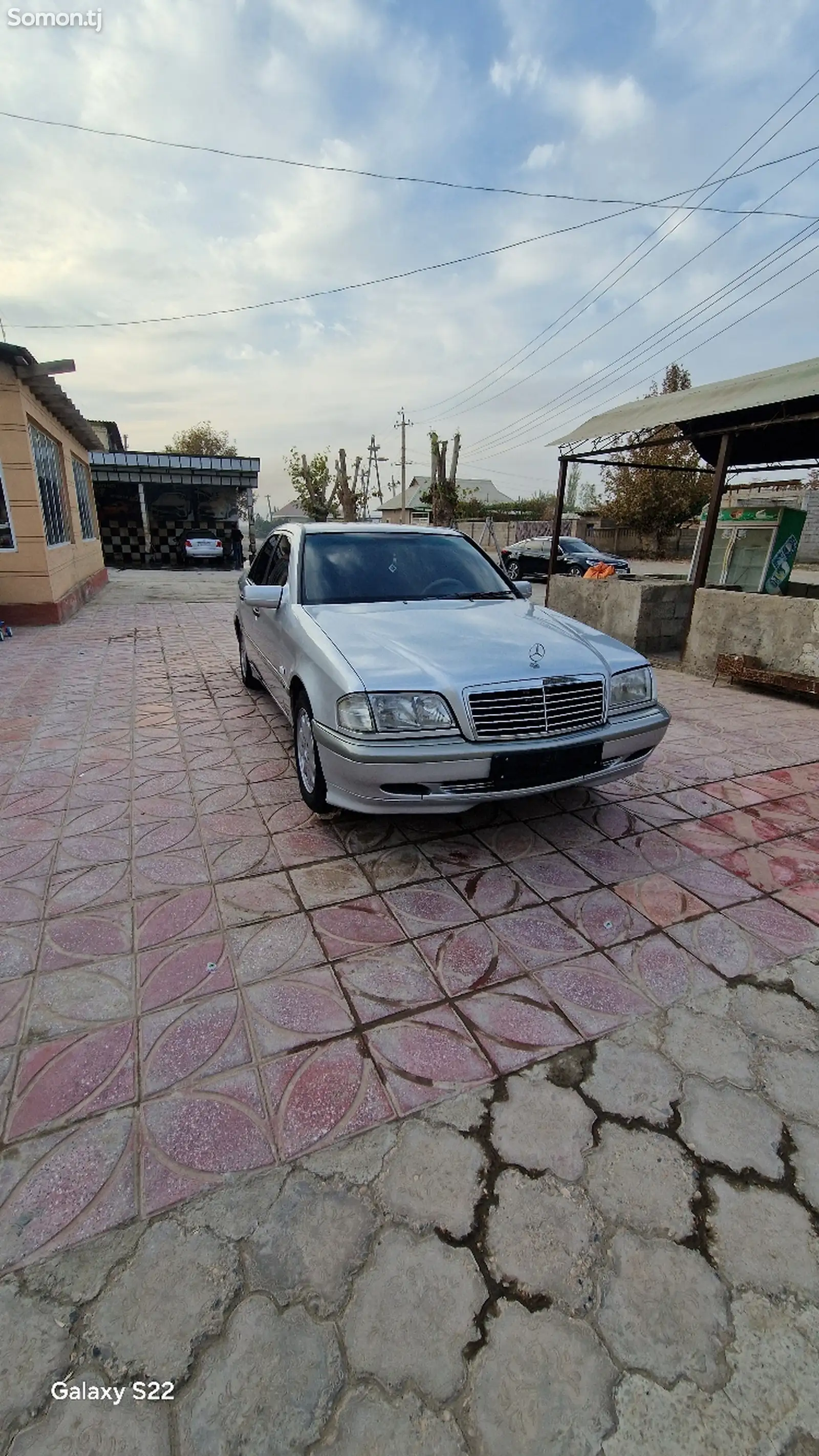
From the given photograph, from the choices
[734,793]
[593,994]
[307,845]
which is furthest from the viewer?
[734,793]

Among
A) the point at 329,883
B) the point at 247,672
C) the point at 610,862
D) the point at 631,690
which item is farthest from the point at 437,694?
the point at 247,672

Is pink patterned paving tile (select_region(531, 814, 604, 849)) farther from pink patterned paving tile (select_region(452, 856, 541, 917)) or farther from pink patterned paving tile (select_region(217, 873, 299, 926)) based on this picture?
pink patterned paving tile (select_region(217, 873, 299, 926))

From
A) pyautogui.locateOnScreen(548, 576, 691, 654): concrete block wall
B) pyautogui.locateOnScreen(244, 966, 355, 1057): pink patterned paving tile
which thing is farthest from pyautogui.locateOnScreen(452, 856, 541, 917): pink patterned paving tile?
pyautogui.locateOnScreen(548, 576, 691, 654): concrete block wall

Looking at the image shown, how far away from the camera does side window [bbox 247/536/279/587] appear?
464 centimetres

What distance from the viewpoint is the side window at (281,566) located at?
13.0 feet

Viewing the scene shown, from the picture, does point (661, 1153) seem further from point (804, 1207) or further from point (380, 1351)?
point (380, 1351)

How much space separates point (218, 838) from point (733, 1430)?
2510 mm

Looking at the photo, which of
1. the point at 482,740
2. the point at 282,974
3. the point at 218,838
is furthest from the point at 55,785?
the point at 482,740

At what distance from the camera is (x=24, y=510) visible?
317 inches

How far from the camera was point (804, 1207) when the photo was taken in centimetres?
143

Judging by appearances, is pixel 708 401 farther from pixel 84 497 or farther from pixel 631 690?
pixel 84 497

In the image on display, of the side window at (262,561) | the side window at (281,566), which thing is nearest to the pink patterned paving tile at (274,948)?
the side window at (281,566)

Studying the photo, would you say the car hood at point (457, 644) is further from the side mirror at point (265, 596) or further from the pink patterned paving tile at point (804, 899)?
the pink patterned paving tile at point (804, 899)

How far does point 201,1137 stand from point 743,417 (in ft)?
26.3
